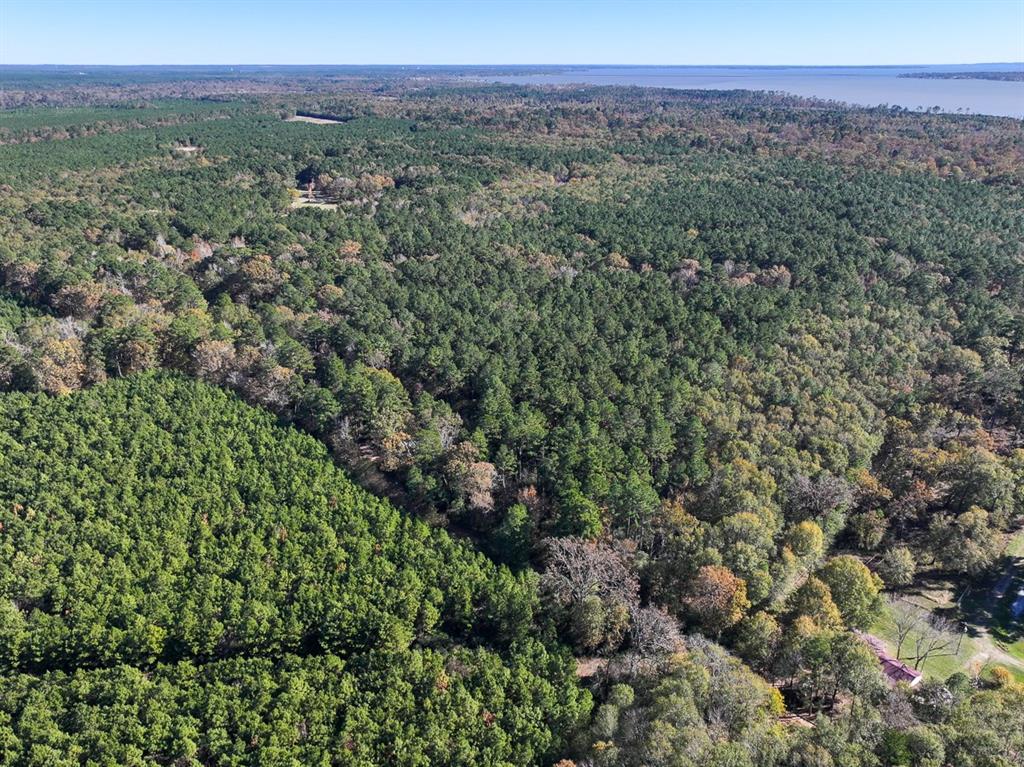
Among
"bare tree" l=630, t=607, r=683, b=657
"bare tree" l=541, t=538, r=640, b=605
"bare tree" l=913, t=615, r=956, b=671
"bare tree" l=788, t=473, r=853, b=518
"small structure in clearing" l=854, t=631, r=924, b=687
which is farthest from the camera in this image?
"bare tree" l=788, t=473, r=853, b=518

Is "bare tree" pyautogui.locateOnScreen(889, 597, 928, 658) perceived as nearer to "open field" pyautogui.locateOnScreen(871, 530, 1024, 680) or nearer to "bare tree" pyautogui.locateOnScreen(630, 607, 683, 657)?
"open field" pyautogui.locateOnScreen(871, 530, 1024, 680)

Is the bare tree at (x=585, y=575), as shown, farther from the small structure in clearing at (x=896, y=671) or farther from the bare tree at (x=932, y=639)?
the bare tree at (x=932, y=639)

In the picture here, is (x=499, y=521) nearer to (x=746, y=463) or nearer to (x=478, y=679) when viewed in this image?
(x=478, y=679)

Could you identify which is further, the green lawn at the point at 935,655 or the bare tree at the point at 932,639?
the bare tree at the point at 932,639

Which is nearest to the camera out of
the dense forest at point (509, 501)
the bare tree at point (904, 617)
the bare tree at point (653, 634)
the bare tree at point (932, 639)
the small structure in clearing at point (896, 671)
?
the dense forest at point (509, 501)

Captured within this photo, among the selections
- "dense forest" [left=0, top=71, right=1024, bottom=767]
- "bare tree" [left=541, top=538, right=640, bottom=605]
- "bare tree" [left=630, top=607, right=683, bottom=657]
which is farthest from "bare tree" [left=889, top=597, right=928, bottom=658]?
"bare tree" [left=541, top=538, right=640, bottom=605]

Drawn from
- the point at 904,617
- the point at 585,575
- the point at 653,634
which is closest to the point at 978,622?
the point at 904,617

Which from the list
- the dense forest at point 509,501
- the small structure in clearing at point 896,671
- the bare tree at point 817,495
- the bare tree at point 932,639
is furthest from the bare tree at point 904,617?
the bare tree at point 817,495

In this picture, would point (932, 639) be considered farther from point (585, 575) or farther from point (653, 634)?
point (585, 575)

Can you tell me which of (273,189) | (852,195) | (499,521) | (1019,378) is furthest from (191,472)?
(852,195)
